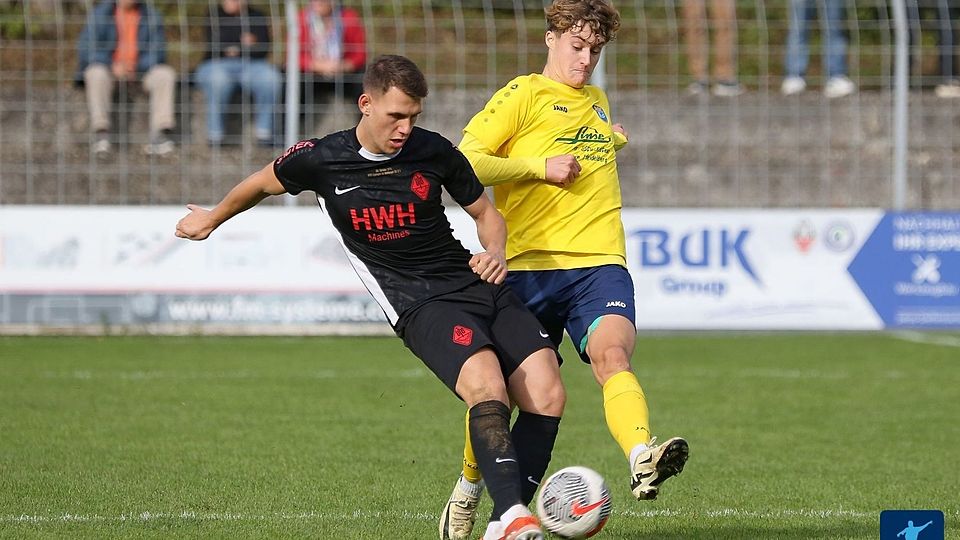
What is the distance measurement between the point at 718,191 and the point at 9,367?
7.99 m

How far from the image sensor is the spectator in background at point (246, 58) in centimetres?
1477

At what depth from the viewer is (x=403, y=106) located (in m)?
5.12

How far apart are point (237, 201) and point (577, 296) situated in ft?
4.52

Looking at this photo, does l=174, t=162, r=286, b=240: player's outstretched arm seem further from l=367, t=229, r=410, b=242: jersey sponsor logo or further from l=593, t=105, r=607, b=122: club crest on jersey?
l=593, t=105, r=607, b=122: club crest on jersey

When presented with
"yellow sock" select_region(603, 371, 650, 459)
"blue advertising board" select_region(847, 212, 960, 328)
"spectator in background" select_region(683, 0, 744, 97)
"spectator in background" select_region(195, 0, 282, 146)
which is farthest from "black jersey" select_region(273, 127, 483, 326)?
"spectator in background" select_region(683, 0, 744, 97)

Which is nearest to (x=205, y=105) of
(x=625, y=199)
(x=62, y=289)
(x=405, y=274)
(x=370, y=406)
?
(x=62, y=289)

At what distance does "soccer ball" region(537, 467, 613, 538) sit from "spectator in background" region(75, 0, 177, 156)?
11.0 meters

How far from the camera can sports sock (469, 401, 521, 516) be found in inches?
194

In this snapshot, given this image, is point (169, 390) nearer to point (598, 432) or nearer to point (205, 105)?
point (598, 432)

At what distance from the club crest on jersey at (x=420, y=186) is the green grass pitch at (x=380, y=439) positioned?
130cm

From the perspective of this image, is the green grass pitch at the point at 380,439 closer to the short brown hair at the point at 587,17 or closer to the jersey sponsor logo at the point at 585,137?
the jersey sponsor logo at the point at 585,137

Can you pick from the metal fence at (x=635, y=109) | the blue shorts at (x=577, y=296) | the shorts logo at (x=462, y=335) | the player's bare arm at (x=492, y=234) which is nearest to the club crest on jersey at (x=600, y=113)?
the blue shorts at (x=577, y=296)

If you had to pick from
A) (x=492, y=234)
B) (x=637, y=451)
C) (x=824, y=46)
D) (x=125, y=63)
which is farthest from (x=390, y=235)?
(x=824, y=46)

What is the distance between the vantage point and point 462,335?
17.3ft
